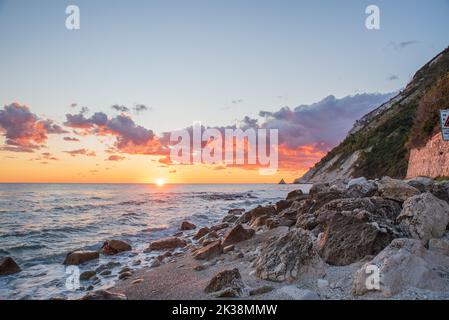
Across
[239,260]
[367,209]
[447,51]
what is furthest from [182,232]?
[447,51]

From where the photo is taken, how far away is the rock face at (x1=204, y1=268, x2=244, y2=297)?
640 centimetres

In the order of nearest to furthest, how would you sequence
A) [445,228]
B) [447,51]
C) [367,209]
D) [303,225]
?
[445,228] → [367,209] → [303,225] → [447,51]

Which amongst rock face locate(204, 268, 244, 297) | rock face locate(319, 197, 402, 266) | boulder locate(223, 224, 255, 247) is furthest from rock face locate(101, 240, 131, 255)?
rock face locate(319, 197, 402, 266)

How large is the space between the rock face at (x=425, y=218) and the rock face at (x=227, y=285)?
4.65 meters

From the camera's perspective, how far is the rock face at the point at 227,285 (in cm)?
640

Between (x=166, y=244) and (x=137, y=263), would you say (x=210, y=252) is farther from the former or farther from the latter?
(x=166, y=244)

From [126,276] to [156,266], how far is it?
4.84ft

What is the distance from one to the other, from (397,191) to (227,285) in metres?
7.76

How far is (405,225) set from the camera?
26.6ft

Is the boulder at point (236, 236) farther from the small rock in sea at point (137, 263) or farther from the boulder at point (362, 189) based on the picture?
the boulder at point (362, 189)

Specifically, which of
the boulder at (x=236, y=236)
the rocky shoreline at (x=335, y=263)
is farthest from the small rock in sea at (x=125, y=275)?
the boulder at (x=236, y=236)

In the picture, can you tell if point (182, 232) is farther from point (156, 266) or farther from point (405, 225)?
point (405, 225)

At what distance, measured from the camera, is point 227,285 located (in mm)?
6688
